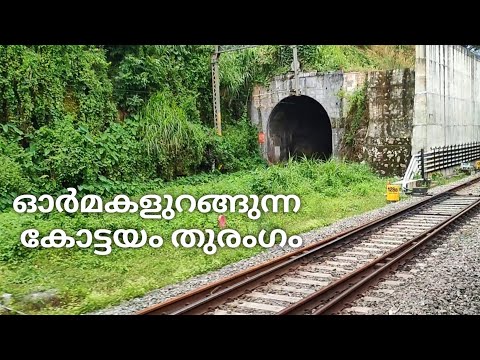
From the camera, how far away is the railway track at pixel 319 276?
4.48 meters

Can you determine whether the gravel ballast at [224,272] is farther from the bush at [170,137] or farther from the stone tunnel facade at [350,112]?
the bush at [170,137]

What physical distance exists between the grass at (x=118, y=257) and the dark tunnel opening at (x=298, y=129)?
6564mm

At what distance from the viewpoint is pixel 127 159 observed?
37.9 ft

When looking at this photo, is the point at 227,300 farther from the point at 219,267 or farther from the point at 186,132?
the point at 186,132

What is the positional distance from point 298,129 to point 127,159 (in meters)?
9.21

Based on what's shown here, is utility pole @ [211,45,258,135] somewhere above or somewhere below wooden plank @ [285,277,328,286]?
above

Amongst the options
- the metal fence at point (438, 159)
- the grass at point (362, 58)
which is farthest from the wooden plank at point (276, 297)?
the grass at point (362, 58)

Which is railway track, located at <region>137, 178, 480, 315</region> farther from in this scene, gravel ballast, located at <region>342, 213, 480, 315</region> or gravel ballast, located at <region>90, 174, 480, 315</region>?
gravel ballast, located at <region>90, 174, 480, 315</region>

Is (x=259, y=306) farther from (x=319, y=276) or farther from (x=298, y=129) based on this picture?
(x=298, y=129)

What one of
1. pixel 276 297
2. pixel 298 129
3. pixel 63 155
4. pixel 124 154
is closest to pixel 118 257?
pixel 276 297

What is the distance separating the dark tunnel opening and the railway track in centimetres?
929

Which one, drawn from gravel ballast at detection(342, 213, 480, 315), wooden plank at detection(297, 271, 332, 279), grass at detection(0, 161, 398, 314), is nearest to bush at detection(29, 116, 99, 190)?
grass at detection(0, 161, 398, 314)

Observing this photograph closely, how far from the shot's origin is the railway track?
448 cm

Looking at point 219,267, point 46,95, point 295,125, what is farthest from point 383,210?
point 295,125
